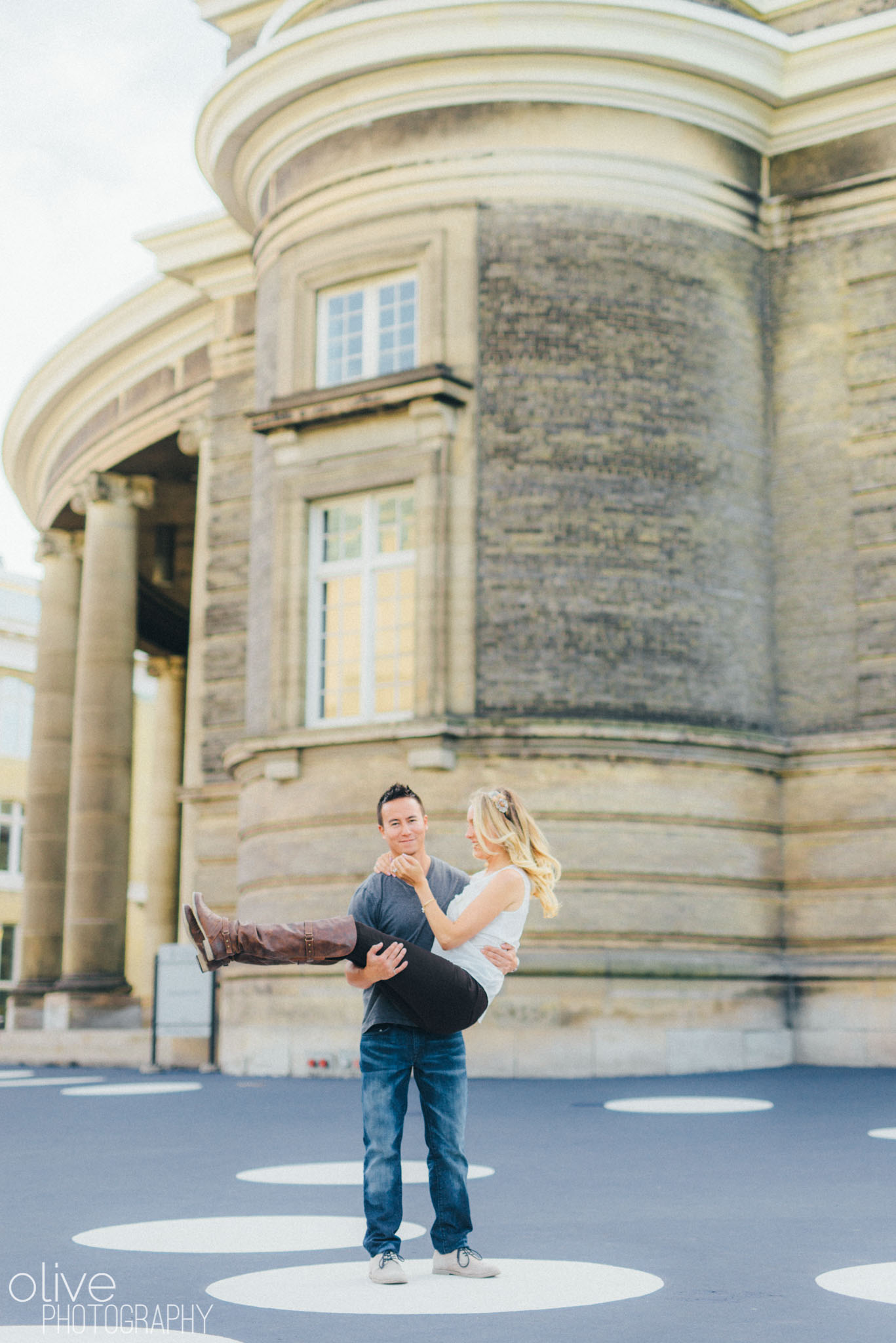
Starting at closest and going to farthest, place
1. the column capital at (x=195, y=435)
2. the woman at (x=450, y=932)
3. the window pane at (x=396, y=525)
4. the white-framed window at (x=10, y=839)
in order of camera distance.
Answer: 1. the woman at (x=450, y=932)
2. the window pane at (x=396, y=525)
3. the column capital at (x=195, y=435)
4. the white-framed window at (x=10, y=839)

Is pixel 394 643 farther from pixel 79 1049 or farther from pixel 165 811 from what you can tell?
pixel 165 811

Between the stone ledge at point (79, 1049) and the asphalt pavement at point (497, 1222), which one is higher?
the asphalt pavement at point (497, 1222)

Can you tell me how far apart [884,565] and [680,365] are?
327 cm

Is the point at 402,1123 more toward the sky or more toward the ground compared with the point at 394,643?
more toward the ground

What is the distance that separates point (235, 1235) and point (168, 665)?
3013cm

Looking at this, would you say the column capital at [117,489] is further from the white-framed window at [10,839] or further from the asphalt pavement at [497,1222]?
the white-framed window at [10,839]

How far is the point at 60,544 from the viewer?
30016 mm

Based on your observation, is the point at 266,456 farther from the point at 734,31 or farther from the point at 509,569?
the point at 734,31

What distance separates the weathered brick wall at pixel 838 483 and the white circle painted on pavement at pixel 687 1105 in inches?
240

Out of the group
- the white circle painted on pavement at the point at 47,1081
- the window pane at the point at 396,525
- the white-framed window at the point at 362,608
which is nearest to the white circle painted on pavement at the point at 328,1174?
the white circle painted on pavement at the point at 47,1081

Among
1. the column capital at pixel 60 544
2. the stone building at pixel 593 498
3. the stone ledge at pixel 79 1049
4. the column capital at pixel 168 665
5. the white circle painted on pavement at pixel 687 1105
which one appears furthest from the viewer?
the column capital at pixel 168 665

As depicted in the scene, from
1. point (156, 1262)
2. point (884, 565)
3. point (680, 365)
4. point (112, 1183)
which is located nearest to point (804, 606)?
point (884, 565)

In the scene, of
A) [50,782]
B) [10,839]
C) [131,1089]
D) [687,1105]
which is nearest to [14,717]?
[10,839]

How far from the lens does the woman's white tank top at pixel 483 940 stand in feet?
17.5
